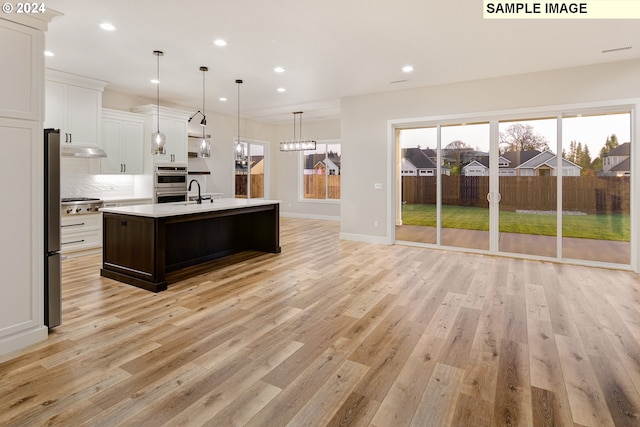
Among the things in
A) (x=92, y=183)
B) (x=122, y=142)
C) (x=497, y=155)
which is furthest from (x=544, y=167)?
(x=92, y=183)

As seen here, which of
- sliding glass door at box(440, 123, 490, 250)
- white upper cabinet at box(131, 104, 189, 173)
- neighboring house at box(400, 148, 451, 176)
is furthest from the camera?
white upper cabinet at box(131, 104, 189, 173)

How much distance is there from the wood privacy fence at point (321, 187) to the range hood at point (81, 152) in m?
5.91

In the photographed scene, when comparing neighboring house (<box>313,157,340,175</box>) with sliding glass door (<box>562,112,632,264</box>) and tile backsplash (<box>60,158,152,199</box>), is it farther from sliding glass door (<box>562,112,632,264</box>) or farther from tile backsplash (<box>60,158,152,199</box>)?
sliding glass door (<box>562,112,632,264</box>)

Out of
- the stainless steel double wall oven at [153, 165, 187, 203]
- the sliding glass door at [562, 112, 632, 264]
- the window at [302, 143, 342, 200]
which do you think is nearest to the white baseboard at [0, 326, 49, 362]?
the stainless steel double wall oven at [153, 165, 187, 203]

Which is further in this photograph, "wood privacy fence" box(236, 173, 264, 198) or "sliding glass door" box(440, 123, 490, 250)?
"wood privacy fence" box(236, 173, 264, 198)

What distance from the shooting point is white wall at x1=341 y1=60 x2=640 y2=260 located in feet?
16.5

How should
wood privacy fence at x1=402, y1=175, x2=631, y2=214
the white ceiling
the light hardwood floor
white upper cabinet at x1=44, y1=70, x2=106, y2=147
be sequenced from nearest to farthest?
the light hardwood floor → the white ceiling → wood privacy fence at x1=402, y1=175, x2=631, y2=214 → white upper cabinet at x1=44, y1=70, x2=106, y2=147

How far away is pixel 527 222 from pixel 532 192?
19.6 inches

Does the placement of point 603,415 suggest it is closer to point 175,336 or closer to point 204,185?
point 175,336

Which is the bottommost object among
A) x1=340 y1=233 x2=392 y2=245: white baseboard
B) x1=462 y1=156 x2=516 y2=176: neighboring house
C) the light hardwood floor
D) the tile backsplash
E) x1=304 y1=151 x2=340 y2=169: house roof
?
the light hardwood floor

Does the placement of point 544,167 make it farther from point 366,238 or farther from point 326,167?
point 326,167

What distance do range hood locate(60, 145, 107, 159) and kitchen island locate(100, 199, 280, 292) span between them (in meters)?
1.98

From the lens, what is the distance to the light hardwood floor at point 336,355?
192 cm

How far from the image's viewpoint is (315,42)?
430 cm
